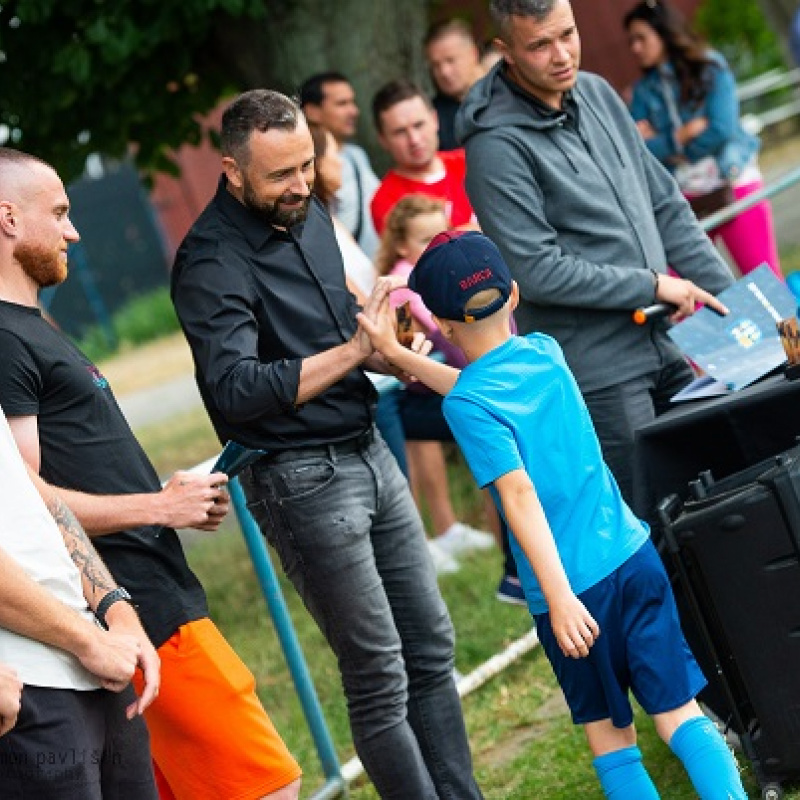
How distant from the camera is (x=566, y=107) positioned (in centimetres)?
507

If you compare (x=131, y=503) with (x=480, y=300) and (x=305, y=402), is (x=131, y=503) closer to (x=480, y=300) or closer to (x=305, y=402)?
(x=305, y=402)

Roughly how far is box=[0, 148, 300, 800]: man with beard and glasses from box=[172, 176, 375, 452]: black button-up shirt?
0.35 metres

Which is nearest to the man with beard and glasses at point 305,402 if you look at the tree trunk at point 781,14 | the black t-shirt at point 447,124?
the black t-shirt at point 447,124

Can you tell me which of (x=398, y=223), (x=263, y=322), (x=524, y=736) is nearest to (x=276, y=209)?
(x=263, y=322)

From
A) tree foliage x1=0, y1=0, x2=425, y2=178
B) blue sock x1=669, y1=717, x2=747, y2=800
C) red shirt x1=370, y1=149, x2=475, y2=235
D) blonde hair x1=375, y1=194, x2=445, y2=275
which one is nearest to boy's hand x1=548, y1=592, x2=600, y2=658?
blue sock x1=669, y1=717, x2=747, y2=800

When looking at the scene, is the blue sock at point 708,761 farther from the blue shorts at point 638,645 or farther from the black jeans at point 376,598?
the black jeans at point 376,598

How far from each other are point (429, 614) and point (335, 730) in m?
1.66

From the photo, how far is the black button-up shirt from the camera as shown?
4.20m

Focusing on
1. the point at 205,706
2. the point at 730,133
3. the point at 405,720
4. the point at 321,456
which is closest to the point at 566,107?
the point at 321,456

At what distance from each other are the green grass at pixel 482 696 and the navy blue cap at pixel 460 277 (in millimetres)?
1510

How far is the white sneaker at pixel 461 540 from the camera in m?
7.68

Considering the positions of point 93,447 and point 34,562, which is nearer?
point 34,562

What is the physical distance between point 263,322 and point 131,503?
0.80 meters

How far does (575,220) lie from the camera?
501 centimetres
